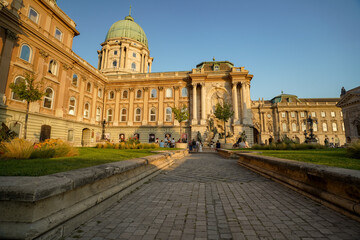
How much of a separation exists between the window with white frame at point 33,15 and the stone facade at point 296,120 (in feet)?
167

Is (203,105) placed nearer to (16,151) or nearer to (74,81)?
(74,81)

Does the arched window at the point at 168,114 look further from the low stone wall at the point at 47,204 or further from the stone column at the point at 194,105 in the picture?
the low stone wall at the point at 47,204

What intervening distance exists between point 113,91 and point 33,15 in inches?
655

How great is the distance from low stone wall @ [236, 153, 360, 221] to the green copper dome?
4916cm

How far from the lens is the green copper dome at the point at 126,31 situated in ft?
145

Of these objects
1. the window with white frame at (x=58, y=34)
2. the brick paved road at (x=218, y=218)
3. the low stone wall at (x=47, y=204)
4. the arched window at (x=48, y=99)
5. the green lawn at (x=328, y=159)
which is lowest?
the brick paved road at (x=218, y=218)

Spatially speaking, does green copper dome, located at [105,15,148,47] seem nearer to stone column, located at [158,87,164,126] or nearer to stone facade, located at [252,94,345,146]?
stone column, located at [158,87,164,126]

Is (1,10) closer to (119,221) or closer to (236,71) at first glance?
(119,221)

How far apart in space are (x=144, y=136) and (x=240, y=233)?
2955 centimetres

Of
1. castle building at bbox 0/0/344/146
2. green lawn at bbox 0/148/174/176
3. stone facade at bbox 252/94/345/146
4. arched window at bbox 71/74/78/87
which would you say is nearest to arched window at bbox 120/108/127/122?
castle building at bbox 0/0/344/146

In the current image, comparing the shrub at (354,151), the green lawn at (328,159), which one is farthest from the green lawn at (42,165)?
the shrub at (354,151)

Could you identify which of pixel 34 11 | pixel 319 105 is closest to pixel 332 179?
pixel 34 11

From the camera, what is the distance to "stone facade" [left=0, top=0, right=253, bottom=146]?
16750 mm

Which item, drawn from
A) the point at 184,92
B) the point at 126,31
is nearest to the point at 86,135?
the point at 184,92
